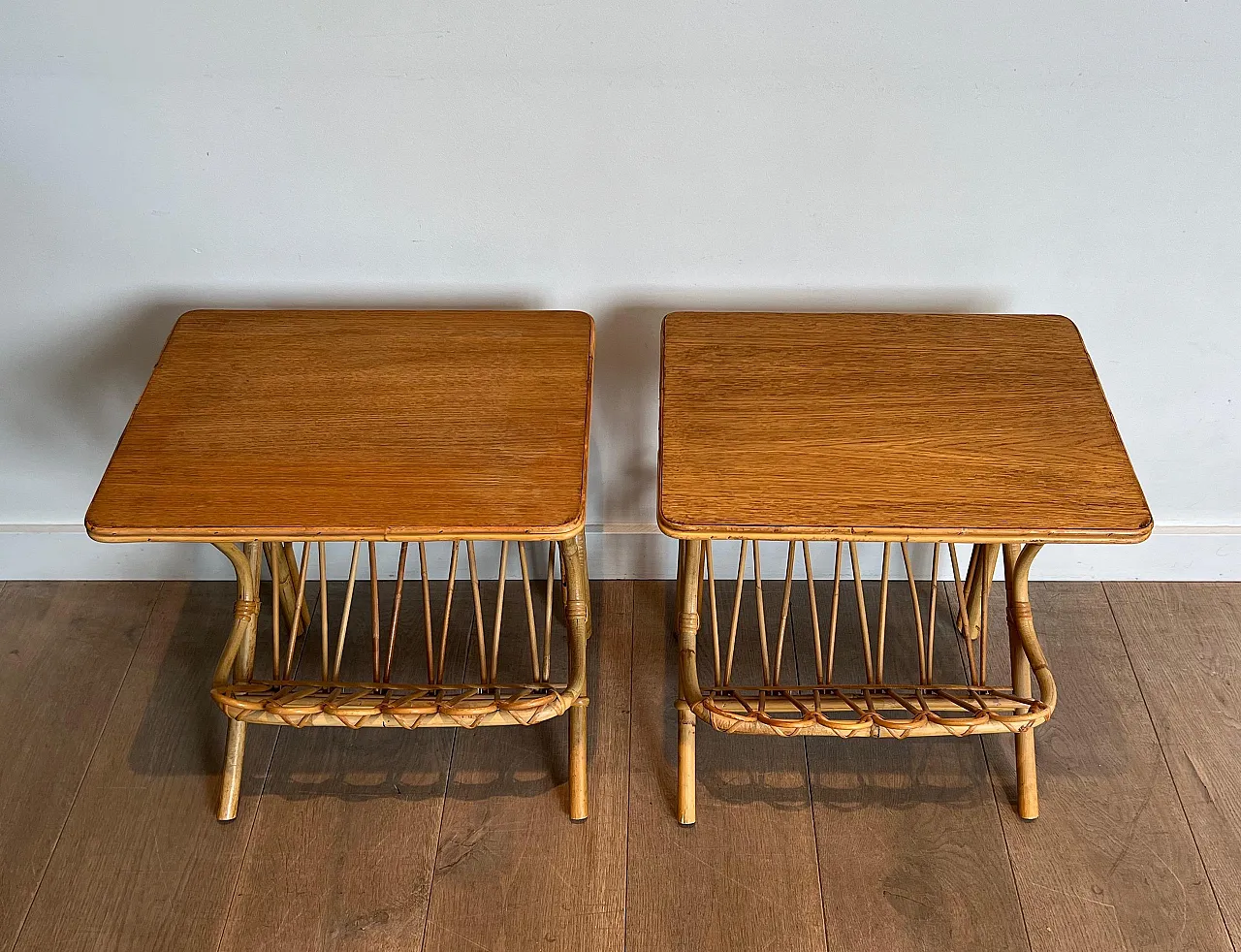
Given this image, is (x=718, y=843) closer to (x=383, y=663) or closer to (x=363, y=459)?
(x=383, y=663)

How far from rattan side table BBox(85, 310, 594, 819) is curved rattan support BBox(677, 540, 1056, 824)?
0.54ft

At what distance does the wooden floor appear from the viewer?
1511mm

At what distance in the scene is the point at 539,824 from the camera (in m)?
1.64

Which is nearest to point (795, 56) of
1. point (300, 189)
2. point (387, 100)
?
point (387, 100)

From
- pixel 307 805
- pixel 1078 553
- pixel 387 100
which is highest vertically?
pixel 387 100

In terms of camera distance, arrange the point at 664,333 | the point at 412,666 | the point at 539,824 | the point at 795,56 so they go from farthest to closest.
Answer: the point at 412,666 < the point at 539,824 < the point at 664,333 < the point at 795,56

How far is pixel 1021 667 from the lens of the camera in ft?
5.41

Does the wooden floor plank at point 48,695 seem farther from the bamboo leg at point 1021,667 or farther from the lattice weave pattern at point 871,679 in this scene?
the bamboo leg at point 1021,667

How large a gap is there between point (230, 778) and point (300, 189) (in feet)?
2.95

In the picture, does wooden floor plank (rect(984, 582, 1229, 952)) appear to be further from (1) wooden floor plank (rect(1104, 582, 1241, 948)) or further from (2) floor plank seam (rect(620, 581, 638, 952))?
(2) floor plank seam (rect(620, 581, 638, 952))

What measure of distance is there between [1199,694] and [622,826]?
1011mm

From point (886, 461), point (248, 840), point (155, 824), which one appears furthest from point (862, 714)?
point (155, 824)

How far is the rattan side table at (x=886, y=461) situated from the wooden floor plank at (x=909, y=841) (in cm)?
10

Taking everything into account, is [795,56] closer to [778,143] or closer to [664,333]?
[778,143]
